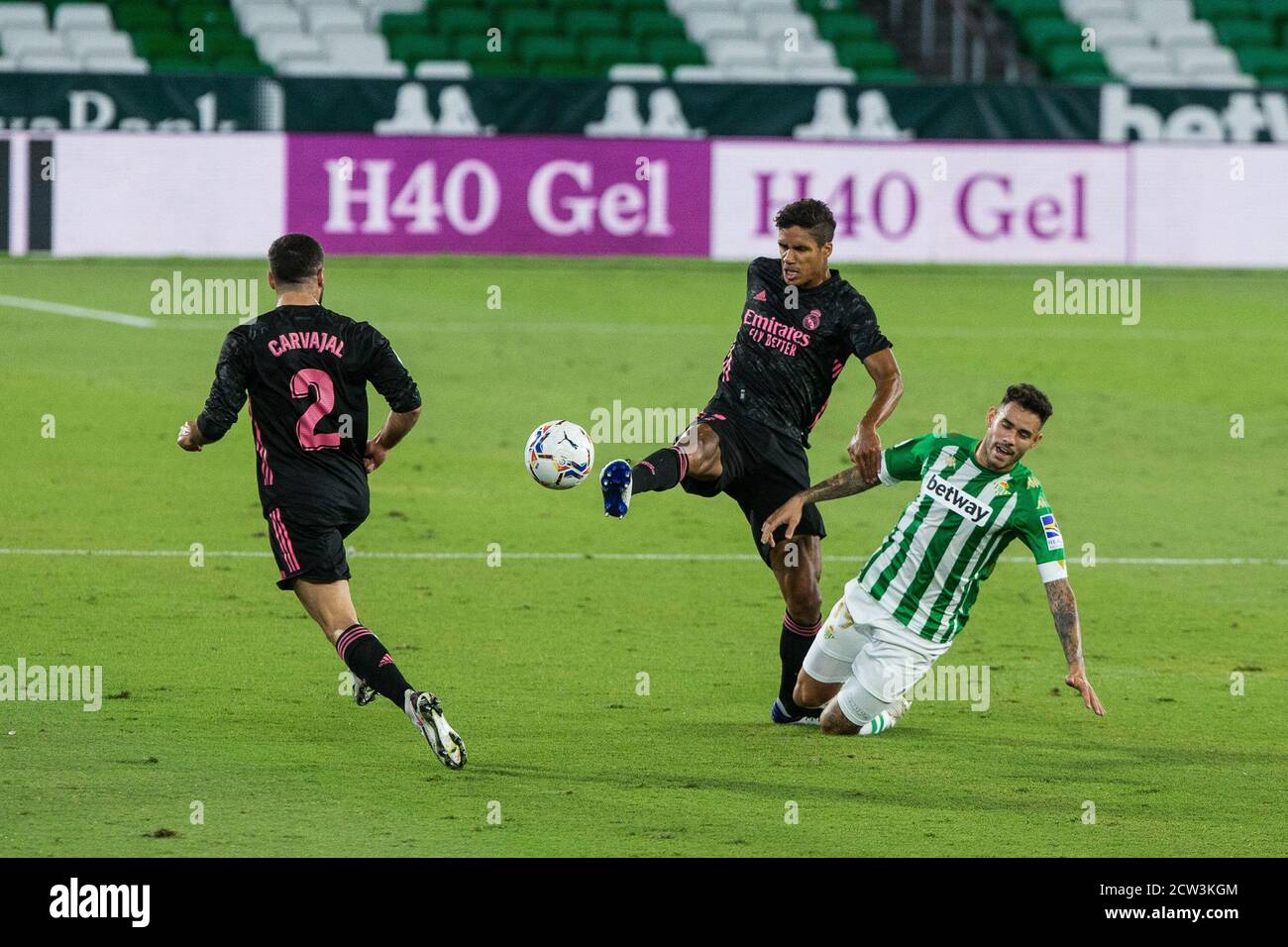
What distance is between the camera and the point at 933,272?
80.1ft

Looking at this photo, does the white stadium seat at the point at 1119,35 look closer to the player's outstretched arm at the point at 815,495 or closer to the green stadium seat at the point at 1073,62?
the green stadium seat at the point at 1073,62

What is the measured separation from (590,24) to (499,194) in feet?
22.1

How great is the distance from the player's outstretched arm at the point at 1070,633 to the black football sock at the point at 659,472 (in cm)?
155

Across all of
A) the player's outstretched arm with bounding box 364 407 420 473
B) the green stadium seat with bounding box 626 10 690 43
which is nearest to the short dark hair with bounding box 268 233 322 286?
the player's outstretched arm with bounding box 364 407 420 473

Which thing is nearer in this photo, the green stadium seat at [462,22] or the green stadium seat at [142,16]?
the green stadium seat at [142,16]

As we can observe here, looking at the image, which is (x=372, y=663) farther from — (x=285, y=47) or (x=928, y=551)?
(x=285, y=47)

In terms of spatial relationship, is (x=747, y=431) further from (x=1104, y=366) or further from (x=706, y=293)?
(x=706, y=293)

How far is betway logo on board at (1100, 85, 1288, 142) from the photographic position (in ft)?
83.3

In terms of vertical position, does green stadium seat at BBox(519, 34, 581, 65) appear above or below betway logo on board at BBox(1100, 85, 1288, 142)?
above

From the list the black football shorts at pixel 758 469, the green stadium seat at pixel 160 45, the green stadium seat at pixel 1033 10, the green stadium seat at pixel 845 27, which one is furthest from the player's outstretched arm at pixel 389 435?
the green stadium seat at pixel 1033 10

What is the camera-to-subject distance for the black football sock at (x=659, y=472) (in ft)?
26.7

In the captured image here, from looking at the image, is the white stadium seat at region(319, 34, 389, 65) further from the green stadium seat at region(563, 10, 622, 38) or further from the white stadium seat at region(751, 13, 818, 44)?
the white stadium seat at region(751, 13, 818, 44)

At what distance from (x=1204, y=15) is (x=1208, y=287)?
33.4 feet

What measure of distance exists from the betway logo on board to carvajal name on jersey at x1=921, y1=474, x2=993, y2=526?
60.5 feet
